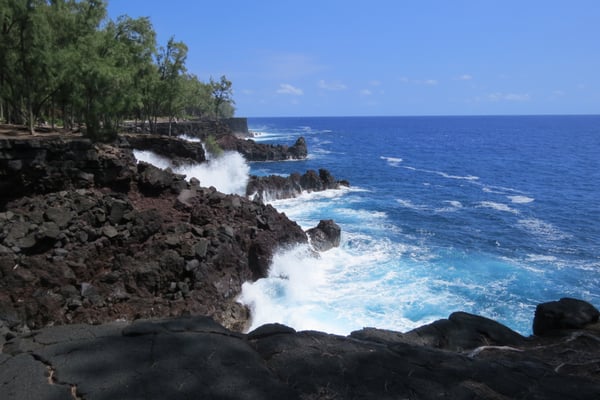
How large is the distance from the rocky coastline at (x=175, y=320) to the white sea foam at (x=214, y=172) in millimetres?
9624

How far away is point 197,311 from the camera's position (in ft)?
47.2

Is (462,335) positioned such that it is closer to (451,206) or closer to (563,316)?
(563,316)

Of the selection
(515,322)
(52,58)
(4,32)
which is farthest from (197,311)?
(4,32)

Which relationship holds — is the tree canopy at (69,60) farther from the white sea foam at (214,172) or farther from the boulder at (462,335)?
the boulder at (462,335)

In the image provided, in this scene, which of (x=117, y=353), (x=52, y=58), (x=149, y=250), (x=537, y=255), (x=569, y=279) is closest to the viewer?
(x=117, y=353)

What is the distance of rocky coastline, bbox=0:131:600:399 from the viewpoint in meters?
5.67

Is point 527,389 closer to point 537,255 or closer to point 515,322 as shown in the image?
point 515,322

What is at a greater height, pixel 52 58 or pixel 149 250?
pixel 52 58

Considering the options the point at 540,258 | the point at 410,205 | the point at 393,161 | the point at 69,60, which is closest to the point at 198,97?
the point at 393,161

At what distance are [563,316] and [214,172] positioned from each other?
32.6 m

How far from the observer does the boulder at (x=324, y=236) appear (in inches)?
963

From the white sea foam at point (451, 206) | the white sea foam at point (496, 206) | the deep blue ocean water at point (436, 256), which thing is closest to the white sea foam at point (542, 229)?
the deep blue ocean water at point (436, 256)

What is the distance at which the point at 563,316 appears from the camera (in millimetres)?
9938

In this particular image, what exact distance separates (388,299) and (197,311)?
8.42 meters
